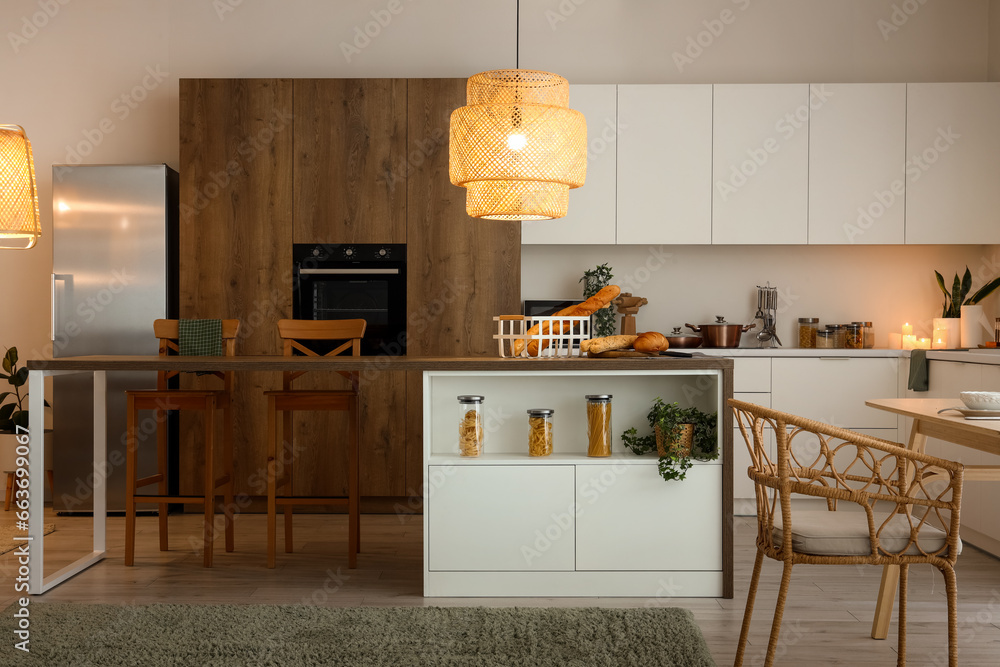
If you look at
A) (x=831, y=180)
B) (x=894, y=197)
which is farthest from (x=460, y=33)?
(x=894, y=197)

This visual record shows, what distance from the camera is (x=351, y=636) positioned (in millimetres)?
2449

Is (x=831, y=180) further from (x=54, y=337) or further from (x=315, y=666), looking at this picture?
(x=54, y=337)

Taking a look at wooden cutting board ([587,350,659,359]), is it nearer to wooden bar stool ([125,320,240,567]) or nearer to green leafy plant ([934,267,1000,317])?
wooden bar stool ([125,320,240,567])

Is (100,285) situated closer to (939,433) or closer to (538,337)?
(538,337)

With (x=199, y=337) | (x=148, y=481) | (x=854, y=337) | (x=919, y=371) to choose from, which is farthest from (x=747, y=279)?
(x=148, y=481)

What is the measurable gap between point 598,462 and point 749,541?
130 centimetres

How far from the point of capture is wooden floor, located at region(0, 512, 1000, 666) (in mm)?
2459

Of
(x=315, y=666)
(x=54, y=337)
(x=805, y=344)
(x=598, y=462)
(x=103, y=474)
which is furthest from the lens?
(x=805, y=344)

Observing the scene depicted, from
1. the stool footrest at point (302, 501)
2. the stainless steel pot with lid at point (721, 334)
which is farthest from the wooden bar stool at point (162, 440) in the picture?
the stainless steel pot with lid at point (721, 334)

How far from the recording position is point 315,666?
2.24m

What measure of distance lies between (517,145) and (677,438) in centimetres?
119

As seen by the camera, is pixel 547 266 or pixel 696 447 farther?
pixel 547 266

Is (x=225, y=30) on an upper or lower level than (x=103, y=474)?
upper

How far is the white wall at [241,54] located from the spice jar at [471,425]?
2667 mm
